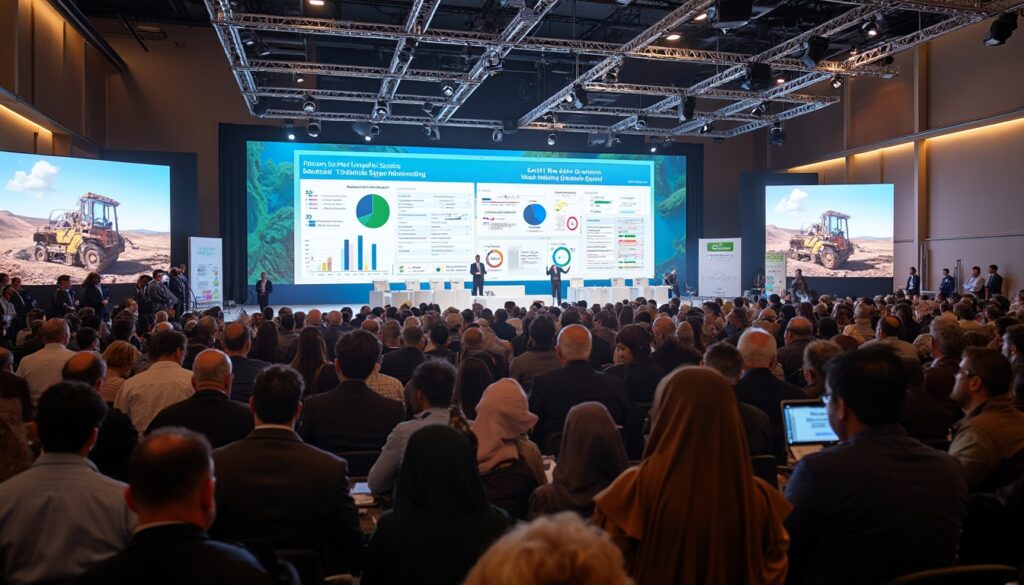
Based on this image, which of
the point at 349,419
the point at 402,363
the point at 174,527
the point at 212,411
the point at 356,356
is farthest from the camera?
the point at 402,363

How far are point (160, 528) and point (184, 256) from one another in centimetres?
1583

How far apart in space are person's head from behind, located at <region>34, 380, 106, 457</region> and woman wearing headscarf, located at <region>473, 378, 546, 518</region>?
1305 mm

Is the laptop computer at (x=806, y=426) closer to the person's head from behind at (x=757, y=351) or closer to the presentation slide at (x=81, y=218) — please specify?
the person's head from behind at (x=757, y=351)

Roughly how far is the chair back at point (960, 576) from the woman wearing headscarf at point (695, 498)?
321 millimetres

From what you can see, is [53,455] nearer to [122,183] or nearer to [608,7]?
[122,183]

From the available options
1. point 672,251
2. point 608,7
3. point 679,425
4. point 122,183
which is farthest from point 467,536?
point 672,251

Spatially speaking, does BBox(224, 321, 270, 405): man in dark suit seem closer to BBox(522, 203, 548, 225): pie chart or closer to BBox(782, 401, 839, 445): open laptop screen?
BBox(782, 401, 839, 445): open laptop screen

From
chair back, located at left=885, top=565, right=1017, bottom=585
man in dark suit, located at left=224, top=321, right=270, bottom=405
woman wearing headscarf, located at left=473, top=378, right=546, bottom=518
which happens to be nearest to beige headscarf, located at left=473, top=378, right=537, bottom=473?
woman wearing headscarf, located at left=473, top=378, right=546, bottom=518

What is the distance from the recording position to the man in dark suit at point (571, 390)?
13.4 feet

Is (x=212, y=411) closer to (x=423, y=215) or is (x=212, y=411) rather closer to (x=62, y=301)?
(x=62, y=301)

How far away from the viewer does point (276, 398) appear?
250cm

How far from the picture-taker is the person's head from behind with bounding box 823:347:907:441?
2123mm

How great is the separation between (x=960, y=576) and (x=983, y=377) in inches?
56.9

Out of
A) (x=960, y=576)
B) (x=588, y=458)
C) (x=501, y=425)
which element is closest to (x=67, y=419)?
(x=501, y=425)
